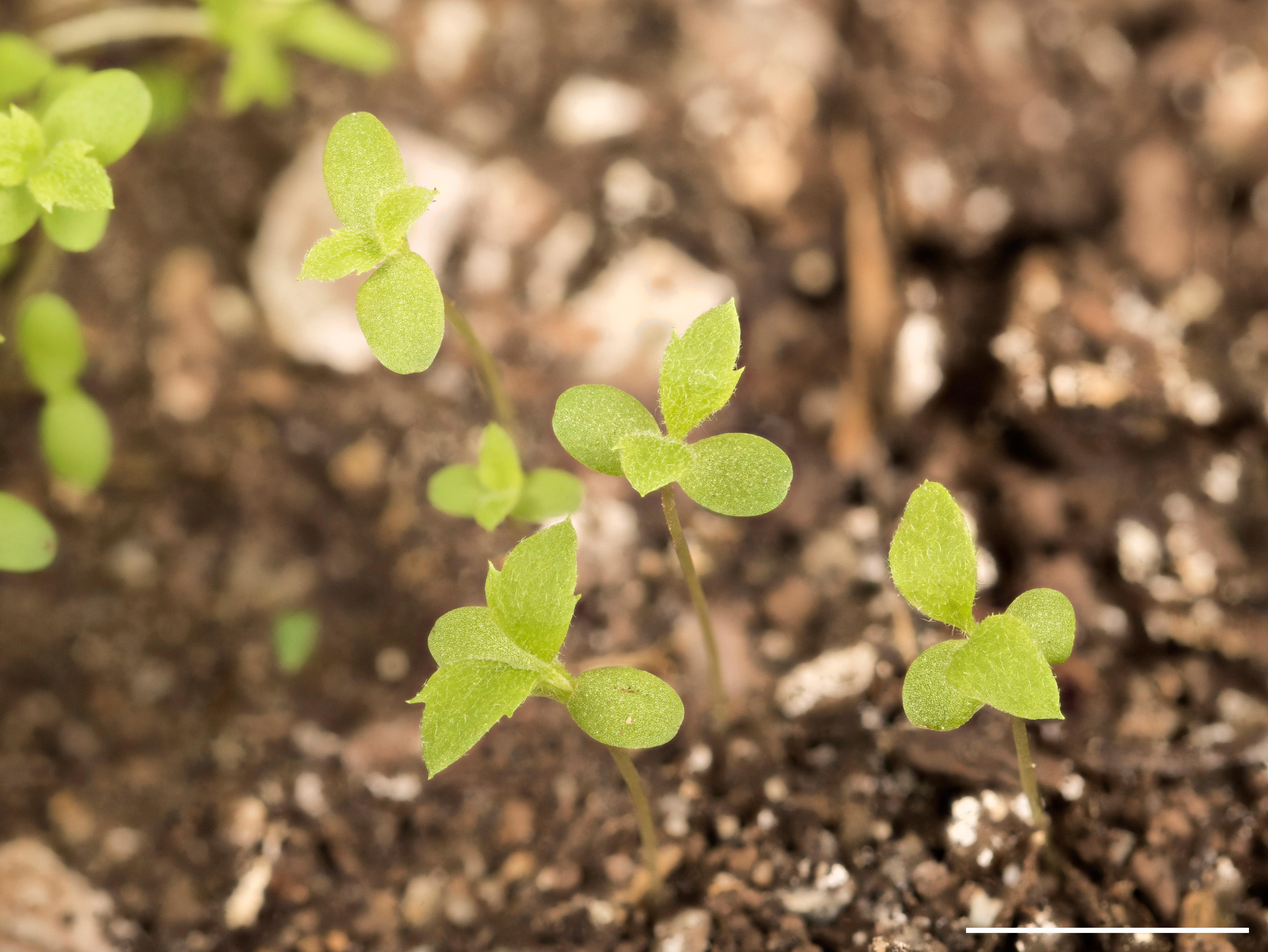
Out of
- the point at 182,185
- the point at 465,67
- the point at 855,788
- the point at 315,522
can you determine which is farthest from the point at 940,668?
the point at 182,185

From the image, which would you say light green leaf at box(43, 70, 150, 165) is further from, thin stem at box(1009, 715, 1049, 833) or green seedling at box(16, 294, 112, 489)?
thin stem at box(1009, 715, 1049, 833)

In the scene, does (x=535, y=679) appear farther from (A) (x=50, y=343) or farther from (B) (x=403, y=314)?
(A) (x=50, y=343)

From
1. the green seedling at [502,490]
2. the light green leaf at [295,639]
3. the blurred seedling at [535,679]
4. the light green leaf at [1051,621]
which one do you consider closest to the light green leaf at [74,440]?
the light green leaf at [295,639]

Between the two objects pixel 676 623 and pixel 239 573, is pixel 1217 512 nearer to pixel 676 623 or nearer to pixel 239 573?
pixel 676 623

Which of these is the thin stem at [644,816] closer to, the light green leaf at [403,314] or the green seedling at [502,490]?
the green seedling at [502,490]

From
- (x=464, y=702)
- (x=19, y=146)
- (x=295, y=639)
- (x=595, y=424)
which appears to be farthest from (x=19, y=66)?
(x=464, y=702)

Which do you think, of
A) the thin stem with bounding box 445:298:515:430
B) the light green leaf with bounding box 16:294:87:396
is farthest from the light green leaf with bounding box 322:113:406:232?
the light green leaf with bounding box 16:294:87:396
